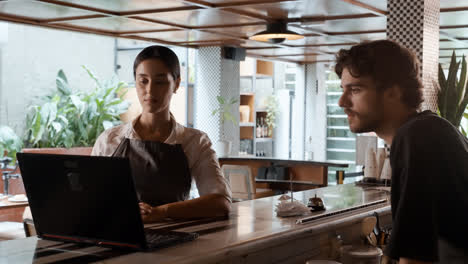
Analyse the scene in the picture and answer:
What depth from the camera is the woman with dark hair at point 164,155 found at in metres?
2.43

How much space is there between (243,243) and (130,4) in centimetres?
472

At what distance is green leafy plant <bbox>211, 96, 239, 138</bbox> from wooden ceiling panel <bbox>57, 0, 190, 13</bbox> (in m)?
3.78

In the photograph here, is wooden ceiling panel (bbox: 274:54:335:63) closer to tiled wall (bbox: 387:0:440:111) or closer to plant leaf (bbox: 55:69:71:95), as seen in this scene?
plant leaf (bbox: 55:69:71:95)

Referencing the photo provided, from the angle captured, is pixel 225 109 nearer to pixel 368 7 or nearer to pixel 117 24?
pixel 117 24

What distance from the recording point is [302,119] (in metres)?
13.3

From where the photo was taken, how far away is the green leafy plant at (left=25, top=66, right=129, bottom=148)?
29.6 feet

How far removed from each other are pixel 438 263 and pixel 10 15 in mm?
6562

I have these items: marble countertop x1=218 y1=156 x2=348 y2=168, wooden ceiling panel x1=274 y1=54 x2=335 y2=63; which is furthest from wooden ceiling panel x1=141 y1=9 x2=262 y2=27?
wooden ceiling panel x1=274 y1=54 x2=335 y2=63

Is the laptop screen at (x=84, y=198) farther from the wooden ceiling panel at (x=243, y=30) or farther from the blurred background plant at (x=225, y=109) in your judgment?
the blurred background plant at (x=225, y=109)

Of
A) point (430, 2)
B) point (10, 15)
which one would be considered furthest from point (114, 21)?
point (430, 2)

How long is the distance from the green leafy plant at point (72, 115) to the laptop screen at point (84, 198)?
23.7 ft

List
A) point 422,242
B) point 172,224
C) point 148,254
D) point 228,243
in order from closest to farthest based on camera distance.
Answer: point 422,242
point 148,254
point 228,243
point 172,224

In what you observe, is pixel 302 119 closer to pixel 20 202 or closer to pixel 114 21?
pixel 114 21

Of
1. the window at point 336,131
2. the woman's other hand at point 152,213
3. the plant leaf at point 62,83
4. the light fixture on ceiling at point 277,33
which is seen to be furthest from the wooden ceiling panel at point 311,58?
the woman's other hand at point 152,213
